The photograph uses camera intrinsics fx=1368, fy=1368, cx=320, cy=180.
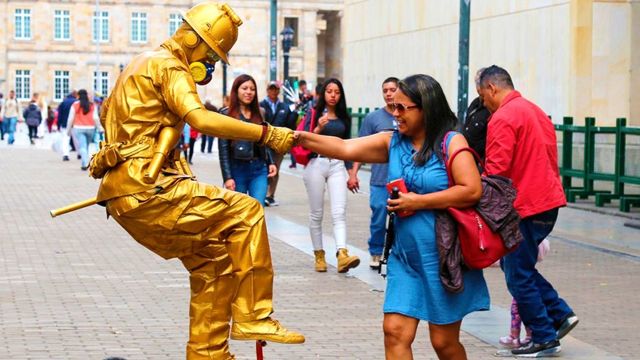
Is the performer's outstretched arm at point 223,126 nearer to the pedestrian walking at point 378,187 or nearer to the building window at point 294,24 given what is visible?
the pedestrian walking at point 378,187

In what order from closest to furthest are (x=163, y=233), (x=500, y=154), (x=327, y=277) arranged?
(x=163, y=233), (x=500, y=154), (x=327, y=277)

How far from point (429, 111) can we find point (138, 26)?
303ft

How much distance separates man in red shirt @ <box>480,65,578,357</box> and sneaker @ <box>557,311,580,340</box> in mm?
161

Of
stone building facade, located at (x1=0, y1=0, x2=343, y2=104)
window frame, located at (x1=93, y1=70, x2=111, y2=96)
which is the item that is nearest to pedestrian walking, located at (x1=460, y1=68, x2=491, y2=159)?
stone building facade, located at (x1=0, y1=0, x2=343, y2=104)

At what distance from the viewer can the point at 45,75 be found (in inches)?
3809

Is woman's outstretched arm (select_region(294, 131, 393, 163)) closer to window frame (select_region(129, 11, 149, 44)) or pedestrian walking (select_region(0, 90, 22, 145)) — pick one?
pedestrian walking (select_region(0, 90, 22, 145))

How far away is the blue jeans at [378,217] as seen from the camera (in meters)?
12.7

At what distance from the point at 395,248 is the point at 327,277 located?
5.82 m

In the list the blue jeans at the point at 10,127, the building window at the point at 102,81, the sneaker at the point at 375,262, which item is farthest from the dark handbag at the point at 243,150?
the building window at the point at 102,81

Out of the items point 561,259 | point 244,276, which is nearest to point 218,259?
point 244,276

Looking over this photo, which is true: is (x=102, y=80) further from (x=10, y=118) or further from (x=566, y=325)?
(x=566, y=325)

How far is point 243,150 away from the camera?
12547mm

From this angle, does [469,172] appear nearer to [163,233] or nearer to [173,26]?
[163,233]

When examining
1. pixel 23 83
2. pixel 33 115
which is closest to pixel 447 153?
pixel 33 115
